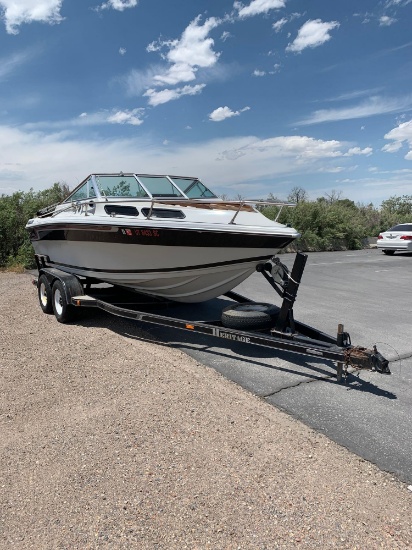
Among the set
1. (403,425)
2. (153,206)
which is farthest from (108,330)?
(403,425)

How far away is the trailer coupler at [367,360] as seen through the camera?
3.71 metres

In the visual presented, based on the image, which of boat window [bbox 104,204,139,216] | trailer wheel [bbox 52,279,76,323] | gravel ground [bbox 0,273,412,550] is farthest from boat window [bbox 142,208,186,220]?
gravel ground [bbox 0,273,412,550]

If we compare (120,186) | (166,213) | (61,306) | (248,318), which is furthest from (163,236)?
(61,306)

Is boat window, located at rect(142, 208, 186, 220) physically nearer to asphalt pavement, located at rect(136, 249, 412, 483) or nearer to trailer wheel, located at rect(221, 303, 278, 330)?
trailer wheel, located at rect(221, 303, 278, 330)

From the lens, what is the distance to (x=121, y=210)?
592cm

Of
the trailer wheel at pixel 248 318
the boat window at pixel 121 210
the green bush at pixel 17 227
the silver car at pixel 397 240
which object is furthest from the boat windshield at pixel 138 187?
the silver car at pixel 397 240

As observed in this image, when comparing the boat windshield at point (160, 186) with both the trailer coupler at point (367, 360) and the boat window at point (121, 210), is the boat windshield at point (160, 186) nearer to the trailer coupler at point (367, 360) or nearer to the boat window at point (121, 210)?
the boat window at point (121, 210)

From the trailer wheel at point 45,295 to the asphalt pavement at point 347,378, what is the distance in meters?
1.91

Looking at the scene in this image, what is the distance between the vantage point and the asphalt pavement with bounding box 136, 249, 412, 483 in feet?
10.7

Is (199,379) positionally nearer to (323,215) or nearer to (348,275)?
(348,275)

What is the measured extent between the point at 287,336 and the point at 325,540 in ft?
7.99

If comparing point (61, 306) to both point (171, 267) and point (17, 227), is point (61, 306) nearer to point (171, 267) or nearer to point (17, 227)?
point (171, 267)

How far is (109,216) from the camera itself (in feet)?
19.1

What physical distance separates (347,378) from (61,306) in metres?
4.28
